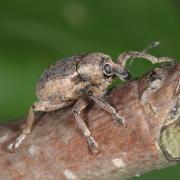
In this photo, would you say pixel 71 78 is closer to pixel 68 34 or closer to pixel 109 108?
pixel 109 108

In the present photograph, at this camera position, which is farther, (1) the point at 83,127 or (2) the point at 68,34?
(2) the point at 68,34

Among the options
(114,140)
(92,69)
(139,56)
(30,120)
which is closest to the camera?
(114,140)

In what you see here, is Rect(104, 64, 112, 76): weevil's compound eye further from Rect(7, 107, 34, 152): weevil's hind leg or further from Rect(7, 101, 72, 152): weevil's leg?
Rect(7, 107, 34, 152): weevil's hind leg

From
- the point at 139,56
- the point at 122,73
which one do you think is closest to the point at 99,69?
the point at 122,73

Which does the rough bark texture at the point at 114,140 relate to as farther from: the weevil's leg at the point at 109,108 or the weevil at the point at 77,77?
the weevil at the point at 77,77

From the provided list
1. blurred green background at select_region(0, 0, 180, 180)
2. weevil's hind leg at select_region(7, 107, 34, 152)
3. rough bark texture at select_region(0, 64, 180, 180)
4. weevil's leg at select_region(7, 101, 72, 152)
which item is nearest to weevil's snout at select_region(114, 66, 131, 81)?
weevil's leg at select_region(7, 101, 72, 152)

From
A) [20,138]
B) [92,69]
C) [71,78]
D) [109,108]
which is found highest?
[109,108]

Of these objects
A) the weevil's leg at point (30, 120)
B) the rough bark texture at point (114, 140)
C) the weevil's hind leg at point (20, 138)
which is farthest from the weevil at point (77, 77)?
the rough bark texture at point (114, 140)
